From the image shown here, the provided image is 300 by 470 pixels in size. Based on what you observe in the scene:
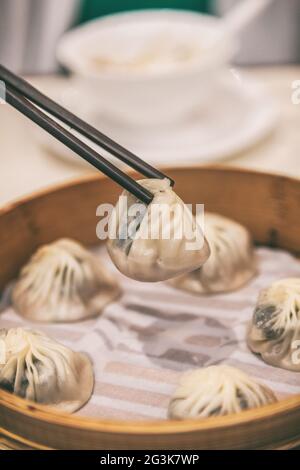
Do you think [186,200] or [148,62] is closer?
[186,200]

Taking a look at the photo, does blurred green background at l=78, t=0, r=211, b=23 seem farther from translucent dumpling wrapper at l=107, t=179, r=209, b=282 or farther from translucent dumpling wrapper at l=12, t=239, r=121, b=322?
translucent dumpling wrapper at l=107, t=179, r=209, b=282

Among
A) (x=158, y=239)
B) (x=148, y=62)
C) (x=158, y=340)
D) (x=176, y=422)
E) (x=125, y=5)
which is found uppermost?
(x=125, y=5)

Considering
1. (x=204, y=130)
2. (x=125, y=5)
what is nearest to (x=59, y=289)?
(x=204, y=130)

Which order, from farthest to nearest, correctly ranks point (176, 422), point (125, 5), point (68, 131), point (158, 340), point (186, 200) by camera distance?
point (125, 5), point (186, 200), point (158, 340), point (68, 131), point (176, 422)

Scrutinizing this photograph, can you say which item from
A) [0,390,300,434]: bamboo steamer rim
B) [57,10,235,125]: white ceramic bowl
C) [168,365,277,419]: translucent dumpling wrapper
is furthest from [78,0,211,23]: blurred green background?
[0,390,300,434]: bamboo steamer rim

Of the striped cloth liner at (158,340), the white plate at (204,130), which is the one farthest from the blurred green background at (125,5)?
the striped cloth liner at (158,340)

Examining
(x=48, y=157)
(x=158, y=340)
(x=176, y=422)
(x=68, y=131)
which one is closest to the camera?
(x=176, y=422)

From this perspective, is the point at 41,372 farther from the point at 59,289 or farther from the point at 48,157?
the point at 48,157
